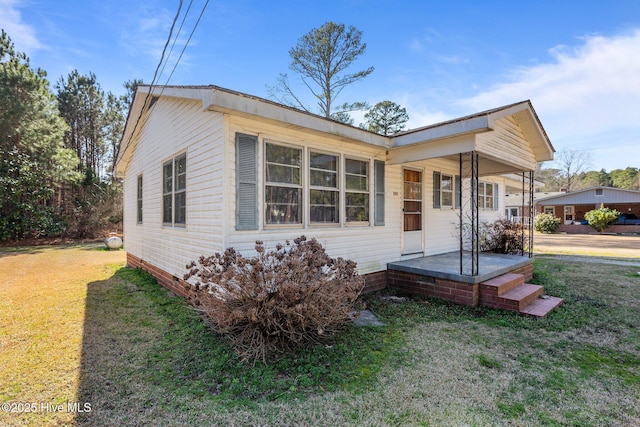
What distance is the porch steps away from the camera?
190 inches

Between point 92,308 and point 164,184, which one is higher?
point 164,184

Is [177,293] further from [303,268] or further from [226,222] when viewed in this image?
[303,268]

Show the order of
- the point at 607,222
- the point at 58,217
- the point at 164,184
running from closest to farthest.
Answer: the point at 164,184 → the point at 58,217 → the point at 607,222

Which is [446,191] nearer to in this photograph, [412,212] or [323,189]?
[412,212]

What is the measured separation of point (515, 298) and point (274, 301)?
399 cm

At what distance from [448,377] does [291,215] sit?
303cm

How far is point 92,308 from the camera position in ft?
16.7

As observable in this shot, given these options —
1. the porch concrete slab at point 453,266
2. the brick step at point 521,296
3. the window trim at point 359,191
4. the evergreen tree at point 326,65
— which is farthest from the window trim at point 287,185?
the evergreen tree at point 326,65

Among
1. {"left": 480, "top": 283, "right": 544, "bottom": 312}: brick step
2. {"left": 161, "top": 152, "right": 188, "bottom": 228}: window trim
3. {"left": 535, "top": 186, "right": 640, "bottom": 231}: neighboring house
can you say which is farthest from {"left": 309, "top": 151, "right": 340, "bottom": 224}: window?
{"left": 535, "top": 186, "right": 640, "bottom": 231}: neighboring house

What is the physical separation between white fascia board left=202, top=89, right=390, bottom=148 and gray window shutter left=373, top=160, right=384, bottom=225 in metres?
0.74

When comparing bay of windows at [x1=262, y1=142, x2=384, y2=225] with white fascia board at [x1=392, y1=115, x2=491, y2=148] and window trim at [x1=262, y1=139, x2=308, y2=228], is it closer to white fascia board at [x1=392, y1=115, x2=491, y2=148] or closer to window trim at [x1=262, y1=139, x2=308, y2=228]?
window trim at [x1=262, y1=139, x2=308, y2=228]

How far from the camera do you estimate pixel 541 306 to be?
5023mm

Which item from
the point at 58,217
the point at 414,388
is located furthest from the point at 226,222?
the point at 58,217

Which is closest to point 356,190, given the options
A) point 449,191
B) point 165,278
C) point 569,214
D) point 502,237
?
point 449,191
